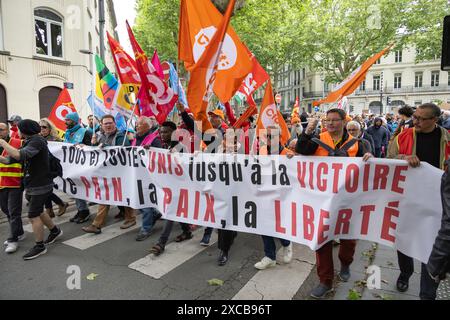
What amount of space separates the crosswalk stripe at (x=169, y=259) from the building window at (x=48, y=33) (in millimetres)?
14161

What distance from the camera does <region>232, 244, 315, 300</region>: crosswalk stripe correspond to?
3.38 metres

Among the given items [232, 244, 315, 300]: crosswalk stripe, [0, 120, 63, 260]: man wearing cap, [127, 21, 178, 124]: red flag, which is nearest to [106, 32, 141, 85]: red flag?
[127, 21, 178, 124]: red flag

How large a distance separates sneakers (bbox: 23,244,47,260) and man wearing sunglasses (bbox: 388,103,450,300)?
4.62 metres

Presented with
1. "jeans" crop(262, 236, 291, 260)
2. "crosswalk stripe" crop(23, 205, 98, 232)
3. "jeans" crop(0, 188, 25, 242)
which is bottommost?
"crosswalk stripe" crop(23, 205, 98, 232)

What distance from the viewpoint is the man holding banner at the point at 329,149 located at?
3.31m

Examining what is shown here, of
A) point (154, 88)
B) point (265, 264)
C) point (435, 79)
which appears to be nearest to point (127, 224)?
point (154, 88)

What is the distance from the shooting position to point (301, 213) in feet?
11.5

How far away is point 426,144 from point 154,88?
3.84 m

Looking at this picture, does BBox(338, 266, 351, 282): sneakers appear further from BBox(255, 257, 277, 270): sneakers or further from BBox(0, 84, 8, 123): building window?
BBox(0, 84, 8, 123): building window

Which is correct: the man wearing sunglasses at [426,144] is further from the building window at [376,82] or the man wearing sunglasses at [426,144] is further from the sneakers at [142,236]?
the building window at [376,82]

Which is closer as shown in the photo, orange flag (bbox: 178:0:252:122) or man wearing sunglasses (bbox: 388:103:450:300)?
man wearing sunglasses (bbox: 388:103:450:300)

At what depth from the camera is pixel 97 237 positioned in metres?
5.12

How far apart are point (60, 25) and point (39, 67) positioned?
2.60m

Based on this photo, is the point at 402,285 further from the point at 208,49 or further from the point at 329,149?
the point at 208,49
